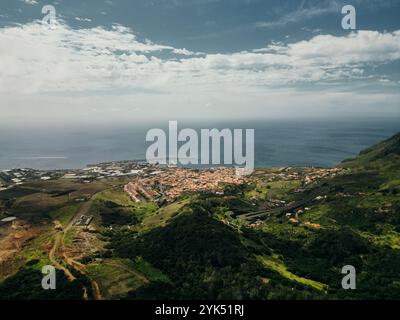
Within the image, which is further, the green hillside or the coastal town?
the coastal town

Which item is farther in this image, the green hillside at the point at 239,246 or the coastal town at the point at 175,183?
the coastal town at the point at 175,183

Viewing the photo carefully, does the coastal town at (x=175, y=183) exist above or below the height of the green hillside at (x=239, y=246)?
above

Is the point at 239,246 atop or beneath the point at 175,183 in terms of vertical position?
beneath

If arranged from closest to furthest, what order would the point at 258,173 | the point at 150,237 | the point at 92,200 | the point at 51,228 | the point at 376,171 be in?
1. the point at 150,237
2. the point at 51,228
3. the point at 92,200
4. the point at 376,171
5. the point at 258,173

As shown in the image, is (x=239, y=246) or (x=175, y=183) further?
(x=175, y=183)

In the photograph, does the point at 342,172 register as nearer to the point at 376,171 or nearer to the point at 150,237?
the point at 376,171

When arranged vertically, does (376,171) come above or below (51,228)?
above

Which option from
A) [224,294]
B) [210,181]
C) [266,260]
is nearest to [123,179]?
[210,181]

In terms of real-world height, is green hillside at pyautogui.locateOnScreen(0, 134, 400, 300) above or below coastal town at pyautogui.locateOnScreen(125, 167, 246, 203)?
below
